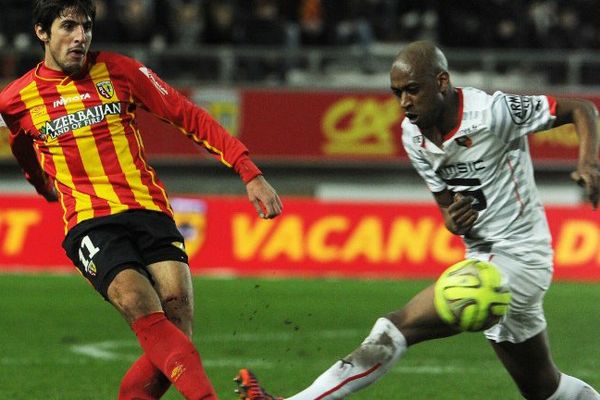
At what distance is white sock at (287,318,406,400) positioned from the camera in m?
5.30

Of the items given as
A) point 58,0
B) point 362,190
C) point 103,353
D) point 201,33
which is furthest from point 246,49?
point 58,0

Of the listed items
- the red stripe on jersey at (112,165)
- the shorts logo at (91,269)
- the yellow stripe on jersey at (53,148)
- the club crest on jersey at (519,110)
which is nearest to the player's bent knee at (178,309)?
the shorts logo at (91,269)

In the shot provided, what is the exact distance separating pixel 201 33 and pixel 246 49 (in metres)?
0.71

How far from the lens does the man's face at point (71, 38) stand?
5695 millimetres

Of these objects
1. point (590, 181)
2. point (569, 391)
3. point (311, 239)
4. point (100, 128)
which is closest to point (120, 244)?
point (100, 128)

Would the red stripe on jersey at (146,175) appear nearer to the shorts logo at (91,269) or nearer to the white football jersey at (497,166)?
the shorts logo at (91,269)

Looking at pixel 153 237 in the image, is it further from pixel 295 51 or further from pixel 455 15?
pixel 455 15

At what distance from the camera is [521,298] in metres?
5.62

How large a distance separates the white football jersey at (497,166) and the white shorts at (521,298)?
43 mm

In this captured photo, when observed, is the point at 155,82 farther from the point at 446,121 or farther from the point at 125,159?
the point at 446,121

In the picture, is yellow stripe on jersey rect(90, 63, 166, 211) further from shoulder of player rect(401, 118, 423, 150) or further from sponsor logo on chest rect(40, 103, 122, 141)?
shoulder of player rect(401, 118, 423, 150)

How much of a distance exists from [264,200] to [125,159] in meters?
0.81

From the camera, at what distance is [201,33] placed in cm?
1847

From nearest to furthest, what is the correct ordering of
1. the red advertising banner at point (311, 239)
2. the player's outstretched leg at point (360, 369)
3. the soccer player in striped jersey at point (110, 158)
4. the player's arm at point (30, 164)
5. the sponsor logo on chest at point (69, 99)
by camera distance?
the player's outstretched leg at point (360, 369)
the soccer player in striped jersey at point (110, 158)
the sponsor logo on chest at point (69, 99)
the player's arm at point (30, 164)
the red advertising banner at point (311, 239)
